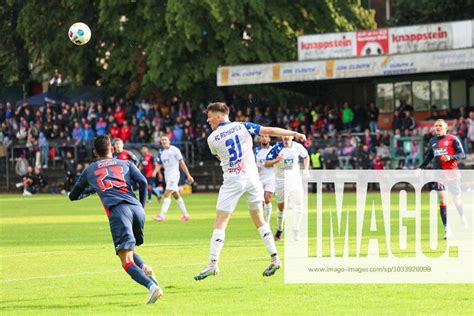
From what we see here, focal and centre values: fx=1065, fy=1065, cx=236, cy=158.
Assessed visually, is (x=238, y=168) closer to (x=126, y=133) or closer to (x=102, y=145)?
(x=102, y=145)

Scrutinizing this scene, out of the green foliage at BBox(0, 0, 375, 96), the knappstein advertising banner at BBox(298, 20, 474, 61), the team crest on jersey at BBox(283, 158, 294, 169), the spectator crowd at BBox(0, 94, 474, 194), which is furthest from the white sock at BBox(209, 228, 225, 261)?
the green foliage at BBox(0, 0, 375, 96)

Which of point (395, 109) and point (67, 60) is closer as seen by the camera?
point (395, 109)

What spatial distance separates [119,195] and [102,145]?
60cm

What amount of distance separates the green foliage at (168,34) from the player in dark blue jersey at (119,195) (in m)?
34.9

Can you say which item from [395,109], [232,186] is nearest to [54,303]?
[232,186]

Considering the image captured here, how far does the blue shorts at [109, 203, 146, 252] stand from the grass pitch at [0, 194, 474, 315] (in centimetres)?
68

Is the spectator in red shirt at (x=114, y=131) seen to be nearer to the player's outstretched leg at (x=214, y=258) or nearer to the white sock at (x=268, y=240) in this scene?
the white sock at (x=268, y=240)

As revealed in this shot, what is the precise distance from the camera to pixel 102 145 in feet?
39.8

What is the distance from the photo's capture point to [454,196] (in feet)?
64.5

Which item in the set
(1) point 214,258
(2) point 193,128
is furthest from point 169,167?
(2) point 193,128

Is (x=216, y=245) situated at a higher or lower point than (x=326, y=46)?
lower

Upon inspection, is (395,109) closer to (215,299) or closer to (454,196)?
(454,196)

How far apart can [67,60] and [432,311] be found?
44054mm

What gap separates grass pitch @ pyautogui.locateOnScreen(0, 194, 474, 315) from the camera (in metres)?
11.3
